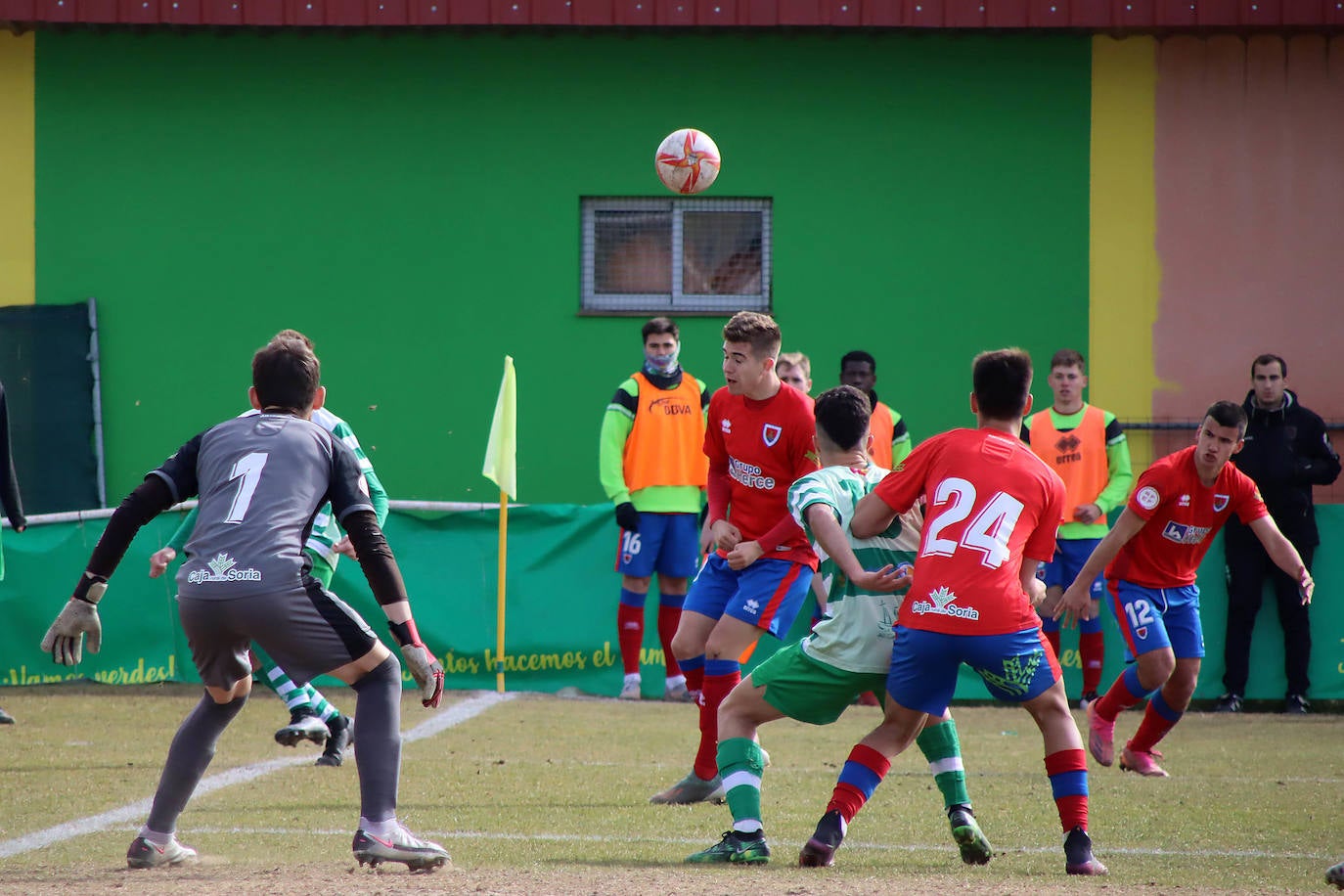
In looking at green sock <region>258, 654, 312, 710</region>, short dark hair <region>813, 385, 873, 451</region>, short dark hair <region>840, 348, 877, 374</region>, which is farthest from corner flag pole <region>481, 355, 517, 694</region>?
short dark hair <region>813, 385, 873, 451</region>

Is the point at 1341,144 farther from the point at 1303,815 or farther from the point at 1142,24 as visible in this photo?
the point at 1303,815

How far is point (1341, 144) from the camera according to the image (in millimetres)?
12797

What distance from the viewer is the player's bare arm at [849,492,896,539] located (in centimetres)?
529

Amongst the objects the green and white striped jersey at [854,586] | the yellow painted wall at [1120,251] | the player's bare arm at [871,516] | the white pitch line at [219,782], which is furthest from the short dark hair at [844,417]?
the yellow painted wall at [1120,251]

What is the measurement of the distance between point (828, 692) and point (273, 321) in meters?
8.92

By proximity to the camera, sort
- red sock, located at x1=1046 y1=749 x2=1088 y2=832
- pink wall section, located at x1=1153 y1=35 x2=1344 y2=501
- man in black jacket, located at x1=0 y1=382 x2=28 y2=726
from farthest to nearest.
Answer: pink wall section, located at x1=1153 y1=35 x2=1344 y2=501 < man in black jacket, located at x1=0 y1=382 x2=28 y2=726 < red sock, located at x1=1046 y1=749 x2=1088 y2=832

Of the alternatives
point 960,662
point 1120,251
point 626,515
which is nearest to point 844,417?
point 960,662

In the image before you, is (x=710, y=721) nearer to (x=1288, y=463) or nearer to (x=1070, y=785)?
(x=1070, y=785)

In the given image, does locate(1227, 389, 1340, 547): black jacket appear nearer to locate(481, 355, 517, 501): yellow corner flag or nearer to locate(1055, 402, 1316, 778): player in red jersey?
locate(1055, 402, 1316, 778): player in red jersey

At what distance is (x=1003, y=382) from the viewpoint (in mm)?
5371

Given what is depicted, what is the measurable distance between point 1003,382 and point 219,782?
432cm

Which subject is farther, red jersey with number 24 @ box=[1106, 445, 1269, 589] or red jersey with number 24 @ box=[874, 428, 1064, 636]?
red jersey with number 24 @ box=[1106, 445, 1269, 589]

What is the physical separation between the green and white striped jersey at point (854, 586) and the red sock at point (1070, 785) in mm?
676

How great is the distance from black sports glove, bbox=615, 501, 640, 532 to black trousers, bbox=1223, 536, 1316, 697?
4.42m
